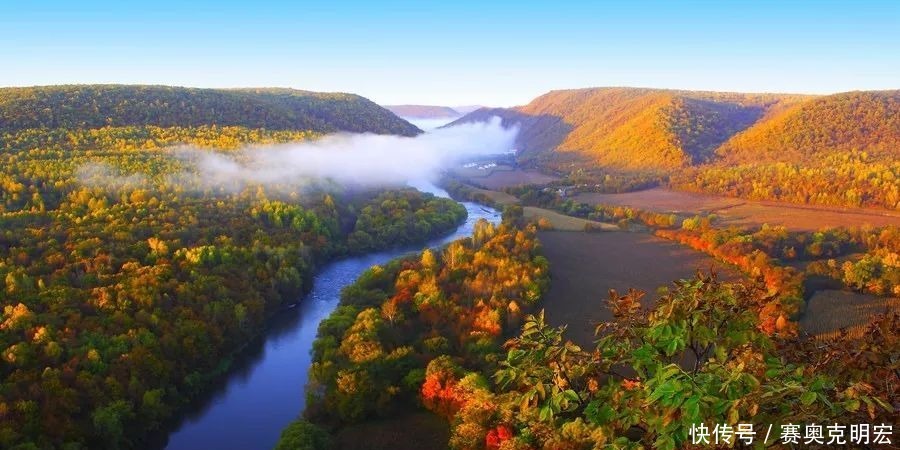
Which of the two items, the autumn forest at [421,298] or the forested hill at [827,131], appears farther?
the forested hill at [827,131]

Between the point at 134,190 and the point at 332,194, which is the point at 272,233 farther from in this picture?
the point at 332,194

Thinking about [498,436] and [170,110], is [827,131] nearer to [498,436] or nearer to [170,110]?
[498,436]

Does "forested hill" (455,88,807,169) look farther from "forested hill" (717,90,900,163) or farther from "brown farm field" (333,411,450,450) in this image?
"brown farm field" (333,411,450,450)

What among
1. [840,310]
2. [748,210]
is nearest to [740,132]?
[748,210]

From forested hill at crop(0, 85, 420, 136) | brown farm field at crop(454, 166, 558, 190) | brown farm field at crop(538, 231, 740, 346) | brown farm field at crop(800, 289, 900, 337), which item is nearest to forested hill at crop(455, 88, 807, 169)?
brown farm field at crop(454, 166, 558, 190)

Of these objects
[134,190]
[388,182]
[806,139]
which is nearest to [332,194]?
[388,182]

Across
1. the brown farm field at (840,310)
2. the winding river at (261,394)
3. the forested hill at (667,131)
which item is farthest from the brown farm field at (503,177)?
the winding river at (261,394)

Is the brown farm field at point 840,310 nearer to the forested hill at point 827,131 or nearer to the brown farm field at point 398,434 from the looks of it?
the brown farm field at point 398,434
